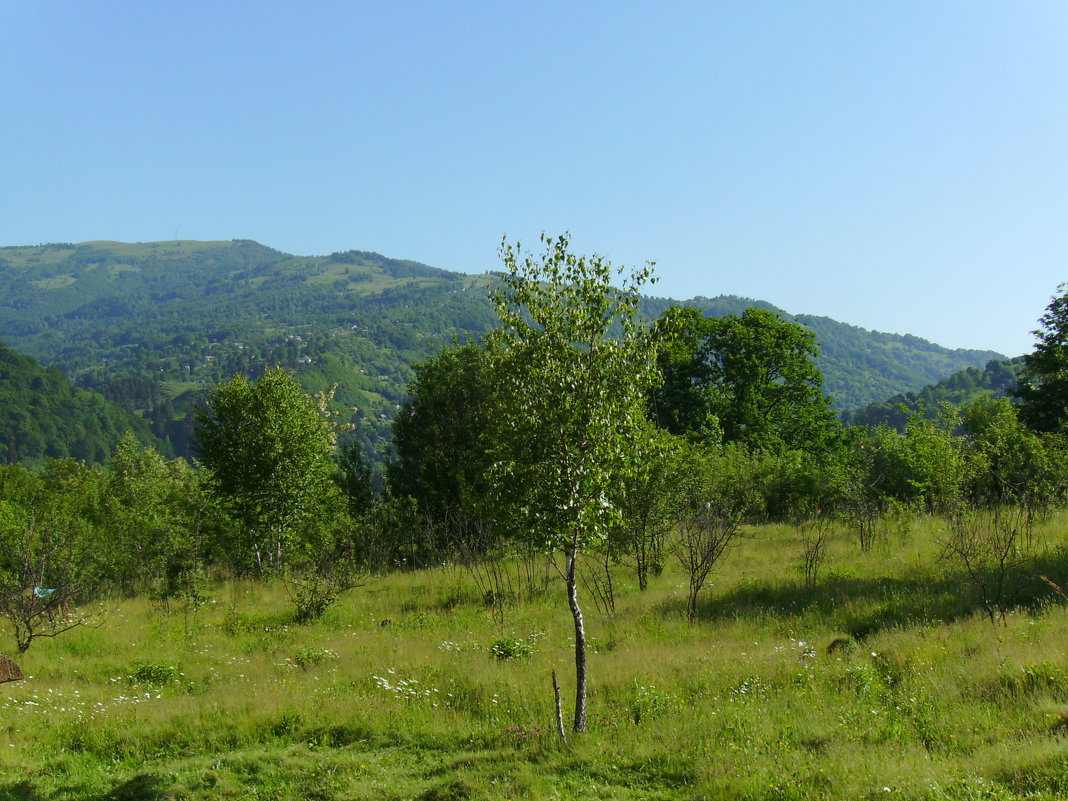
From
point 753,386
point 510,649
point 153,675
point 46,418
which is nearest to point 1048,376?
point 753,386

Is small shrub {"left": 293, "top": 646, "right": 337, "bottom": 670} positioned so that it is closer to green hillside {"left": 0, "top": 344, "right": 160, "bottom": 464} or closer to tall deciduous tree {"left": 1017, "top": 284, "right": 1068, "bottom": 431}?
tall deciduous tree {"left": 1017, "top": 284, "right": 1068, "bottom": 431}

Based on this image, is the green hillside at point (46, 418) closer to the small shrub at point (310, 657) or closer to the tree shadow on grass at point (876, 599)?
the small shrub at point (310, 657)

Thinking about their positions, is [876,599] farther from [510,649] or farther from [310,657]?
[310,657]

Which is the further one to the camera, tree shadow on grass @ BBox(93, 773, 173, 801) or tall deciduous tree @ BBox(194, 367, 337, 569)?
tall deciduous tree @ BBox(194, 367, 337, 569)

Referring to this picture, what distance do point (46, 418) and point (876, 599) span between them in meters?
210

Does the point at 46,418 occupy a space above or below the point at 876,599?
below

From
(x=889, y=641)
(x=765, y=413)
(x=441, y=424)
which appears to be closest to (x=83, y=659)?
(x=889, y=641)

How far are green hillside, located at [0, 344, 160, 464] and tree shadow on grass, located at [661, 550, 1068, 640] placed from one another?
622 ft

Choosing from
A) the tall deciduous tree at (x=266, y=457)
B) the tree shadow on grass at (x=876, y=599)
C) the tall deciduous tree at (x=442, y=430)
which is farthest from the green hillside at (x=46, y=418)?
the tree shadow on grass at (x=876, y=599)

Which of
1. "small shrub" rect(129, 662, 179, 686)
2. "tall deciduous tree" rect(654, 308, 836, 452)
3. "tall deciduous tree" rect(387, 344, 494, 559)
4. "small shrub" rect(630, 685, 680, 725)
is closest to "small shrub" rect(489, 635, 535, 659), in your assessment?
"small shrub" rect(630, 685, 680, 725)

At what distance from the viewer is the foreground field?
766 cm

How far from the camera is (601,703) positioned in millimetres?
11008

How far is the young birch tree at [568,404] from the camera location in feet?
30.6

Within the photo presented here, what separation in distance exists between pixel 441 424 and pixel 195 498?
36.1 ft
